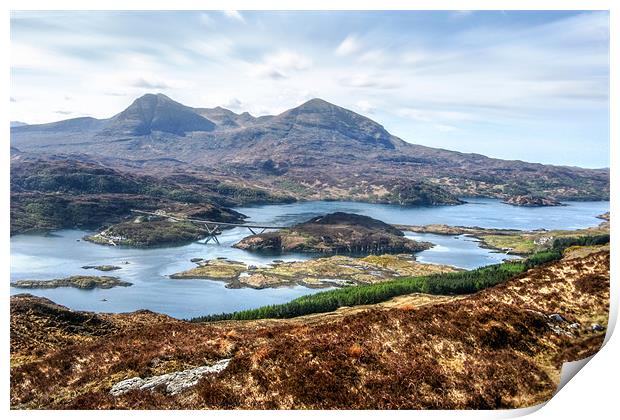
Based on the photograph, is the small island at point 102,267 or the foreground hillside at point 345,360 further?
the small island at point 102,267

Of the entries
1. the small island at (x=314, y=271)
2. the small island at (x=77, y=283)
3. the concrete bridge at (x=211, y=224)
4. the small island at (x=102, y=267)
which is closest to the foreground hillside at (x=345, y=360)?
the small island at (x=314, y=271)

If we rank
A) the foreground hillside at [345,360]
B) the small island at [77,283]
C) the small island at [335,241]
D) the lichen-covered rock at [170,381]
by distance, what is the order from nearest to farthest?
the foreground hillside at [345,360], the lichen-covered rock at [170,381], the small island at [77,283], the small island at [335,241]

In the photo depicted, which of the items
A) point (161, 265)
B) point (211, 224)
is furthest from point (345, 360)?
point (211, 224)

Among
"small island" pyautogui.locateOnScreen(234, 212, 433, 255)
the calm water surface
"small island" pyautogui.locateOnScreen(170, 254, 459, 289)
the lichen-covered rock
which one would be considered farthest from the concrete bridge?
the lichen-covered rock

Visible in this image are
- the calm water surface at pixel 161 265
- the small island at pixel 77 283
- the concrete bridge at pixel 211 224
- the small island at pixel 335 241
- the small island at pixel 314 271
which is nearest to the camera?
the calm water surface at pixel 161 265

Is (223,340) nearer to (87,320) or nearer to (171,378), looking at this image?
(171,378)

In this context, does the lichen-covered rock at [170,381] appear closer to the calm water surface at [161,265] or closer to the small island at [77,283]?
the calm water surface at [161,265]
